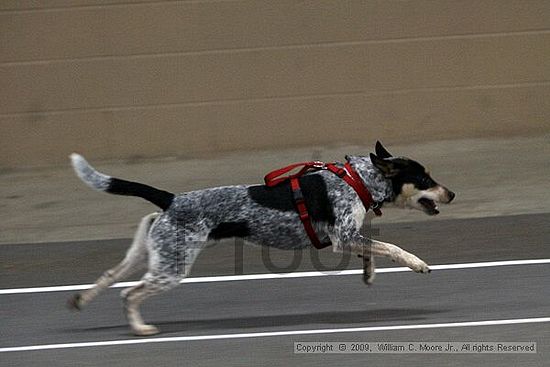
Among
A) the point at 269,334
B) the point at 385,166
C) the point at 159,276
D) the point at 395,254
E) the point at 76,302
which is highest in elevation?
the point at 385,166

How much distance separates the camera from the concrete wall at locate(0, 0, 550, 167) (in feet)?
43.3

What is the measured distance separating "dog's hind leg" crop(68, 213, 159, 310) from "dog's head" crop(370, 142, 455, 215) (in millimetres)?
1546

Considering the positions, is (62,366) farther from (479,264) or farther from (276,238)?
(479,264)

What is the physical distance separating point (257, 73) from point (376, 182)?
17.9ft

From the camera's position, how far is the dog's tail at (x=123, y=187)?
7.79 metres

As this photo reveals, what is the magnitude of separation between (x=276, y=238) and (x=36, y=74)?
19.8 ft

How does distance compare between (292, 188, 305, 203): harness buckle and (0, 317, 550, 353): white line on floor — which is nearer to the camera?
(0, 317, 550, 353): white line on floor

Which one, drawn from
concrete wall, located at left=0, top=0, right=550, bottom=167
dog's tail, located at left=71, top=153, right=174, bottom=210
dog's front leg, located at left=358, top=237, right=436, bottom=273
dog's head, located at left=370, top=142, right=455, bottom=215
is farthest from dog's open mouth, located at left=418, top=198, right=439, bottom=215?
concrete wall, located at left=0, top=0, right=550, bottom=167

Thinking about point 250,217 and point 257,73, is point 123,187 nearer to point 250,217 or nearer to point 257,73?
point 250,217

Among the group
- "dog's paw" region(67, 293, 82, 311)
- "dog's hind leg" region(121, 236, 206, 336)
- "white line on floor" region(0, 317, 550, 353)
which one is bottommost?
"white line on floor" region(0, 317, 550, 353)

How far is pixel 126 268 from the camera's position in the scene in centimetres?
794

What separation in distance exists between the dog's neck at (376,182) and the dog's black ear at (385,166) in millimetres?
48

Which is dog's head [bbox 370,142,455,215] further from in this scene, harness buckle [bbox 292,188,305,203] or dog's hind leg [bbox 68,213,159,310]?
dog's hind leg [bbox 68,213,159,310]

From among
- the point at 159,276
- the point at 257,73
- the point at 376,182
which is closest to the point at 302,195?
the point at 376,182
